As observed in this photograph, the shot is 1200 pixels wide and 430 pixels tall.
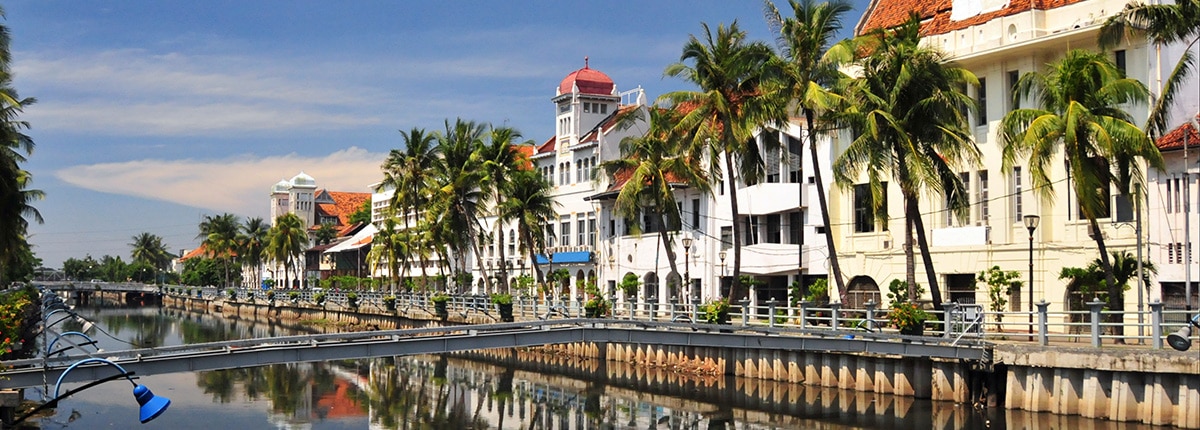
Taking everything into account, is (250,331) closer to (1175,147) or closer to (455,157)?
(455,157)

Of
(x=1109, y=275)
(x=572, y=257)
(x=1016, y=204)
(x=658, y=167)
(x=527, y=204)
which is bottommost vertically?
(x=1109, y=275)

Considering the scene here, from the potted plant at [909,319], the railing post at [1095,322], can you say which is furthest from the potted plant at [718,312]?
the railing post at [1095,322]

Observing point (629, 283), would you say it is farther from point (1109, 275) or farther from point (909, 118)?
point (1109, 275)

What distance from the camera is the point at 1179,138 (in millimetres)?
37406

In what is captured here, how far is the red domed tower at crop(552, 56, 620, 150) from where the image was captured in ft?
242

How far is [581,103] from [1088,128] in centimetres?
4399

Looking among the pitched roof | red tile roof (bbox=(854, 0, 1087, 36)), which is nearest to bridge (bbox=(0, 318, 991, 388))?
red tile roof (bbox=(854, 0, 1087, 36))

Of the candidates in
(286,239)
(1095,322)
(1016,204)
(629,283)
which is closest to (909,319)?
(1095,322)

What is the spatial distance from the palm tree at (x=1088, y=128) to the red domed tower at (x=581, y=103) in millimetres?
40990

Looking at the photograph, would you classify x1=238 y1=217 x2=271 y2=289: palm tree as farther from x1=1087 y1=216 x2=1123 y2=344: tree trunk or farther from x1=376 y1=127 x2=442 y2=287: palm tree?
x1=1087 y1=216 x2=1123 y2=344: tree trunk

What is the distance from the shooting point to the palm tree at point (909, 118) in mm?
37094

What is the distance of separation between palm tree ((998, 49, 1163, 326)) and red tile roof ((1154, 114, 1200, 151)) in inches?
124

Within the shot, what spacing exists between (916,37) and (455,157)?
122ft

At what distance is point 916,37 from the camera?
3834 cm
